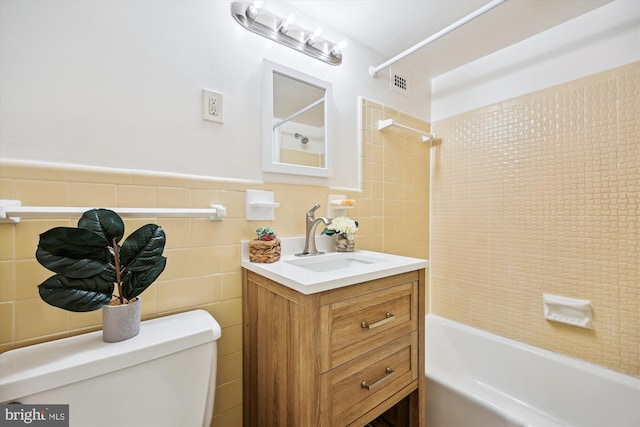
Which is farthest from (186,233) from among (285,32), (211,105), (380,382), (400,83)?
(400,83)

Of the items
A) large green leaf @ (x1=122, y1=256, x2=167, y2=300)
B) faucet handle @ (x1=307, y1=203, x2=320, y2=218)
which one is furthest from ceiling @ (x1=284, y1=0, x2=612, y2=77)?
large green leaf @ (x1=122, y1=256, x2=167, y2=300)

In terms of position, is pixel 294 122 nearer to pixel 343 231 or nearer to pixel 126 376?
pixel 343 231

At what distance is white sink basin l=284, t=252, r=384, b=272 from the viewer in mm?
1169

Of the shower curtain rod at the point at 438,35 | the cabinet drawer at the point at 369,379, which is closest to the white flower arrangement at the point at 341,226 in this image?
the cabinet drawer at the point at 369,379

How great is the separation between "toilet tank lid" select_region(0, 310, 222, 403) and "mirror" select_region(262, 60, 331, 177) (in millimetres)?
688

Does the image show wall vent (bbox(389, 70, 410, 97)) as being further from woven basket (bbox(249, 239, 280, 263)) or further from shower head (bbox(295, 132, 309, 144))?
woven basket (bbox(249, 239, 280, 263))

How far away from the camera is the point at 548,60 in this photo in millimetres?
1471

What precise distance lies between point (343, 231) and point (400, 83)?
1143mm

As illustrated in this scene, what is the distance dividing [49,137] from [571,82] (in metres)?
2.27

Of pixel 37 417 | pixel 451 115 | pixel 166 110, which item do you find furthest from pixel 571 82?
pixel 37 417

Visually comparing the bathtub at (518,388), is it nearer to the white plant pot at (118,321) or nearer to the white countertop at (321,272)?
the white countertop at (321,272)

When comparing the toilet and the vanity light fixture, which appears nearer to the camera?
the toilet

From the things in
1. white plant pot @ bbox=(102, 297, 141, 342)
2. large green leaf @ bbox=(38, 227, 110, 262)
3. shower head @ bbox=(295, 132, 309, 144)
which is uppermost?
shower head @ bbox=(295, 132, 309, 144)

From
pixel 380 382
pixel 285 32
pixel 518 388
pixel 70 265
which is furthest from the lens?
pixel 518 388
